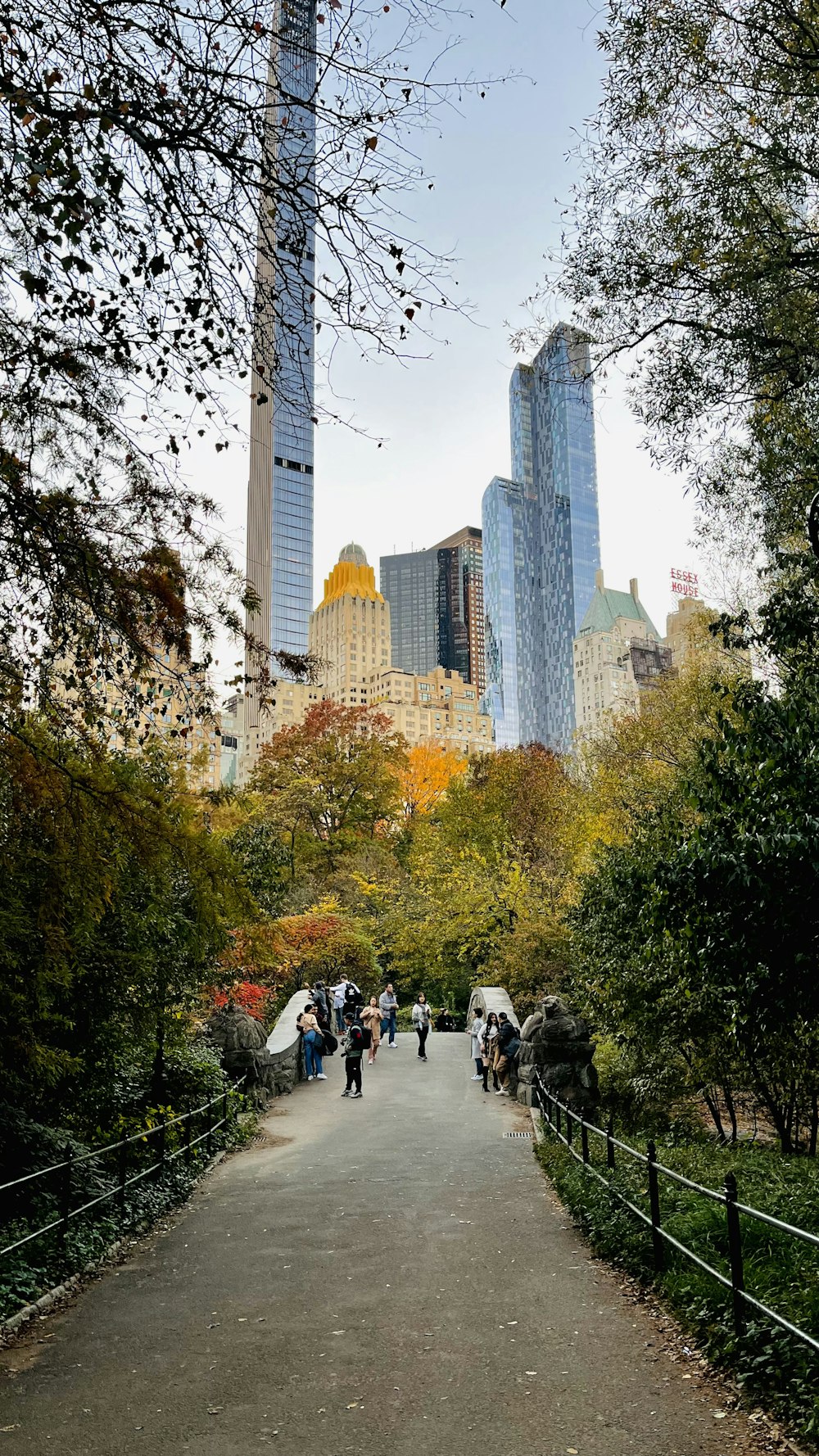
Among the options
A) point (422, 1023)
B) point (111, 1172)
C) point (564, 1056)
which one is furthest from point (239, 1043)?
point (422, 1023)

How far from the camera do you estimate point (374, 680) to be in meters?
117

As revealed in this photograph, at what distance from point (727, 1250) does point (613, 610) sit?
142864 mm

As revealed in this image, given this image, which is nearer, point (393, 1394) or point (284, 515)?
point (393, 1394)

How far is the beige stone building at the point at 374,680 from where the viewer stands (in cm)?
11700

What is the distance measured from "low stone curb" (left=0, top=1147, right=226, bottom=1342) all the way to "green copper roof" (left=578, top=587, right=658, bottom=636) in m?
137

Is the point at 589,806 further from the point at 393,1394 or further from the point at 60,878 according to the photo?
the point at 393,1394

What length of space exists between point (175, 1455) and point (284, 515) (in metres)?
166

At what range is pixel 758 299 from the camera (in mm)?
11078

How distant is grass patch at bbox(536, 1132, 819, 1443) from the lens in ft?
17.4

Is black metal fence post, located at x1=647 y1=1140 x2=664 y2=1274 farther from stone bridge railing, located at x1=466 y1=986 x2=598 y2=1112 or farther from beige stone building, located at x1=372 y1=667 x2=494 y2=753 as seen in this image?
beige stone building, located at x1=372 y1=667 x2=494 y2=753

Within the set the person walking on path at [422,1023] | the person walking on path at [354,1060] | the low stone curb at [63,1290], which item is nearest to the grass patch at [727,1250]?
the low stone curb at [63,1290]

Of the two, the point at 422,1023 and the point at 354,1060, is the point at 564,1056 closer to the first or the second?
the point at 354,1060

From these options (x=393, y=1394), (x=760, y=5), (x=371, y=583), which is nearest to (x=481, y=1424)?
(x=393, y=1394)

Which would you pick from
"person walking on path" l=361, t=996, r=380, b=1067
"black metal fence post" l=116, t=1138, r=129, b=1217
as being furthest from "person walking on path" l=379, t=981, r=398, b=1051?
"black metal fence post" l=116, t=1138, r=129, b=1217
